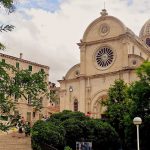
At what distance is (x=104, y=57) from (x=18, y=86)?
5073 centimetres

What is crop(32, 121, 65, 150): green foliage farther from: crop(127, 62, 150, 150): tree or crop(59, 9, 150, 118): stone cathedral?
crop(59, 9, 150, 118): stone cathedral

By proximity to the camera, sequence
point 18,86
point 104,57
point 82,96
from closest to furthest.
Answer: point 18,86 < point 104,57 < point 82,96

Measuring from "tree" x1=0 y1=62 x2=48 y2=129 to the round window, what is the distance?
1944 inches

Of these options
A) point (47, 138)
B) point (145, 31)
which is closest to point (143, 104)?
point (47, 138)

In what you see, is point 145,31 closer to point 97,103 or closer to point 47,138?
point 97,103

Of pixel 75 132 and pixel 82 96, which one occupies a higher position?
pixel 82 96

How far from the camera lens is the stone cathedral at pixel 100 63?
58.3 meters

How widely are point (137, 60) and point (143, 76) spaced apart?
2381cm

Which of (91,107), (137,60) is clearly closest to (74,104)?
(91,107)

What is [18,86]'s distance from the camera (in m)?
10.3

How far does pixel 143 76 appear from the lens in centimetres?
3412

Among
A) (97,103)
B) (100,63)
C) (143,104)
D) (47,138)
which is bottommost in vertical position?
(47,138)

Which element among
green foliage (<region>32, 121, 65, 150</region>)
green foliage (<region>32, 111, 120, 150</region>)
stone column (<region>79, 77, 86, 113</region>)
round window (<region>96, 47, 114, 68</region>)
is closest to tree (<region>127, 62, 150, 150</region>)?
green foliage (<region>32, 111, 120, 150</region>)

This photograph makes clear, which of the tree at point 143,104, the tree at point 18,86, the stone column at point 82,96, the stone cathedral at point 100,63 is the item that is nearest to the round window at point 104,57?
the stone cathedral at point 100,63
